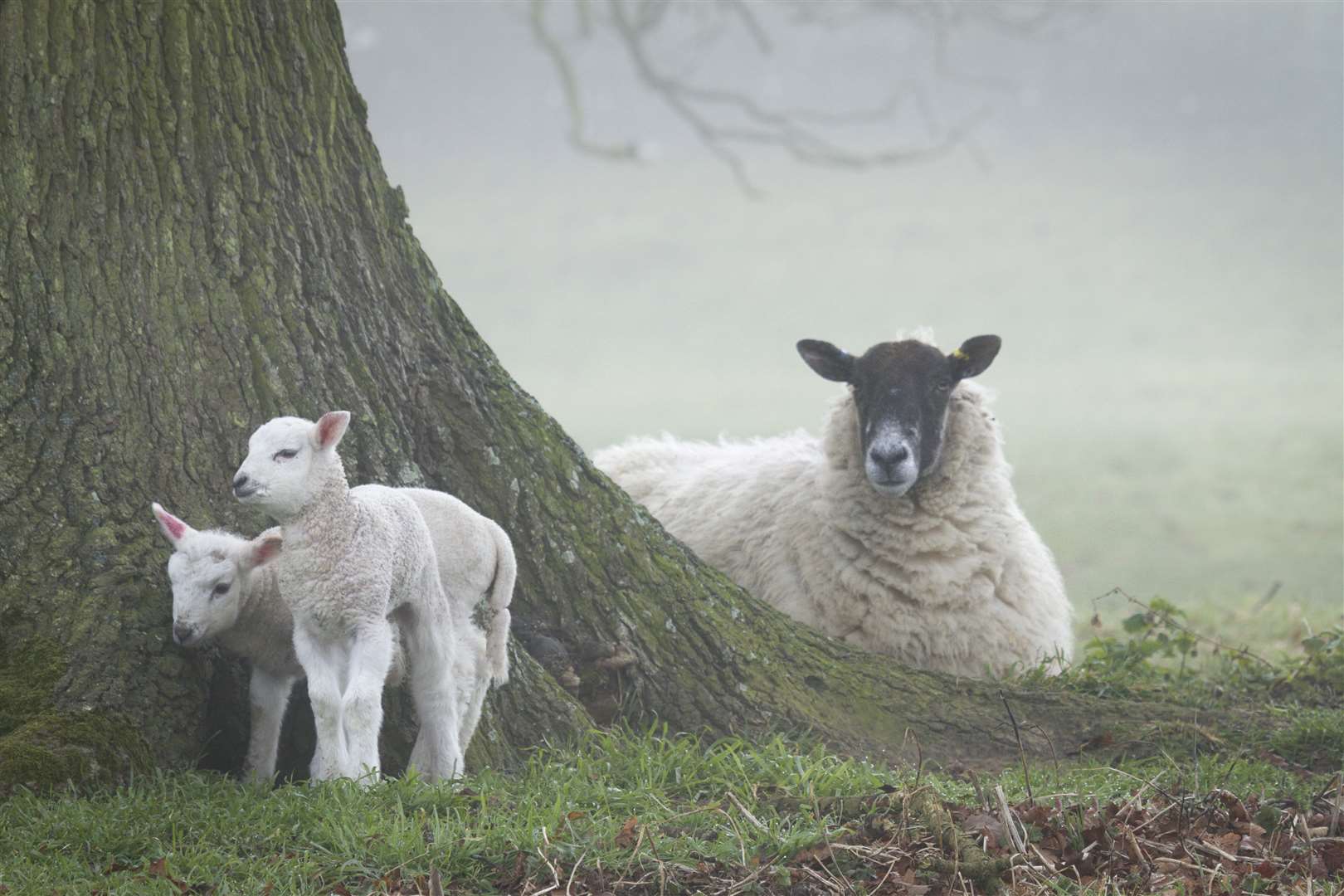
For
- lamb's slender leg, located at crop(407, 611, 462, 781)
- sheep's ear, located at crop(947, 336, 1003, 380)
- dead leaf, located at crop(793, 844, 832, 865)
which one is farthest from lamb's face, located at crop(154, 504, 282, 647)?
sheep's ear, located at crop(947, 336, 1003, 380)

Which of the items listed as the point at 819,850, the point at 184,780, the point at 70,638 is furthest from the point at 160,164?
the point at 819,850

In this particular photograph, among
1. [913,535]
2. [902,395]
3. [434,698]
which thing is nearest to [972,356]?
[902,395]

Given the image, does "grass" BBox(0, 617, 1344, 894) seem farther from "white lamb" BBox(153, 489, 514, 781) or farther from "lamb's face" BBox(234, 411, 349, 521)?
"lamb's face" BBox(234, 411, 349, 521)

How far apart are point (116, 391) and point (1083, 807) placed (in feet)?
9.42

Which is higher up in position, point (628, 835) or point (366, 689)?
point (366, 689)

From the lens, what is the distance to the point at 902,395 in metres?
6.13

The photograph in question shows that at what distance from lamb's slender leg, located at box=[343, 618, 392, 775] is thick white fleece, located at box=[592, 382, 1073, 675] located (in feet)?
9.62

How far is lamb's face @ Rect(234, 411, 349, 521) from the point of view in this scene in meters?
3.46

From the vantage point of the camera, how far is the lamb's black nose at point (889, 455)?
5.94m

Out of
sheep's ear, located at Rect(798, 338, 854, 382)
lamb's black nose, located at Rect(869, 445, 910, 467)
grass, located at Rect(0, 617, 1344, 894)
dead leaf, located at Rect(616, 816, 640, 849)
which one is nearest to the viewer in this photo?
grass, located at Rect(0, 617, 1344, 894)

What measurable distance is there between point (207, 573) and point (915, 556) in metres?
3.41

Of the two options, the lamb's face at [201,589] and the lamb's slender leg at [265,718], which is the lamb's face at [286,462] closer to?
the lamb's face at [201,589]

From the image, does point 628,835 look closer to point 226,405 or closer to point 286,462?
point 286,462

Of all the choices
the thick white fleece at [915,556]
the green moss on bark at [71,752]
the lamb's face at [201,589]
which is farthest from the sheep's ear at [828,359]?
the green moss on bark at [71,752]
